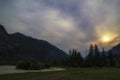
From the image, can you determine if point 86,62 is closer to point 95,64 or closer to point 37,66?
point 95,64

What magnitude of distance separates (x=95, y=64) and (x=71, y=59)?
1817 centimetres

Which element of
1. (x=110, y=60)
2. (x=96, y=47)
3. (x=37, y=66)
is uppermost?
(x=96, y=47)

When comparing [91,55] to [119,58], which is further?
[119,58]

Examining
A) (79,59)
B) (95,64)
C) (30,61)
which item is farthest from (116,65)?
(30,61)

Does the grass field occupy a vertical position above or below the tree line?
below

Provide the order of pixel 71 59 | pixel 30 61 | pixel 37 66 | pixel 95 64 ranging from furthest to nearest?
1. pixel 71 59
2. pixel 95 64
3. pixel 30 61
4. pixel 37 66

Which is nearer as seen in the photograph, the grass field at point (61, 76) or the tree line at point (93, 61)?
the grass field at point (61, 76)

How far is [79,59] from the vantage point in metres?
131

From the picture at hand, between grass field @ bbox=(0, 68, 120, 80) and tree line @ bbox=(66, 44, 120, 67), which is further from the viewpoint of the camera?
tree line @ bbox=(66, 44, 120, 67)

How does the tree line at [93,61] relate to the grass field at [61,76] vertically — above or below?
above

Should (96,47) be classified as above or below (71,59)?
above

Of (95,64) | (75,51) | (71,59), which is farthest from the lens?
(75,51)

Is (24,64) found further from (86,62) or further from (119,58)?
(119,58)

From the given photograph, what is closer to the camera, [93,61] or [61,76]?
[61,76]
